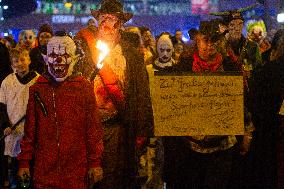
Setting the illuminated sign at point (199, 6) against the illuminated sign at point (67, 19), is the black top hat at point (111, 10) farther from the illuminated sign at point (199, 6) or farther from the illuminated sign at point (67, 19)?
the illuminated sign at point (67, 19)

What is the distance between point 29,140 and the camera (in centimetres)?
538

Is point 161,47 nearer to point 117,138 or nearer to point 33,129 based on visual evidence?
point 117,138

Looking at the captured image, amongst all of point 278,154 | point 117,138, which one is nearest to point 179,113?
point 117,138

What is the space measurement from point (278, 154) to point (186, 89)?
134 centimetres

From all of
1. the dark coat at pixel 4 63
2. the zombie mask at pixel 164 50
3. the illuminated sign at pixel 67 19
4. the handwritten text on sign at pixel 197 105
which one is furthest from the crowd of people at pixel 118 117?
the illuminated sign at pixel 67 19

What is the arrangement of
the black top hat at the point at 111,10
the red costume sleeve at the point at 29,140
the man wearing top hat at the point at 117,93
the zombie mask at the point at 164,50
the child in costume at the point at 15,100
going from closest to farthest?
the red costume sleeve at the point at 29,140
the man wearing top hat at the point at 117,93
the black top hat at the point at 111,10
the child in costume at the point at 15,100
the zombie mask at the point at 164,50

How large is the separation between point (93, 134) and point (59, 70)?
1.98 ft

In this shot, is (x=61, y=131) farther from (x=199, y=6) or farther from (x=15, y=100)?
(x=199, y=6)

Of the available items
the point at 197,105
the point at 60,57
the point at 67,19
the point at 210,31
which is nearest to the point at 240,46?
the point at 210,31

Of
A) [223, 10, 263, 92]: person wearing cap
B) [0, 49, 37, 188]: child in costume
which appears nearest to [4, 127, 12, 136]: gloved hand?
[0, 49, 37, 188]: child in costume

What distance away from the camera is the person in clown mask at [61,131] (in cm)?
536

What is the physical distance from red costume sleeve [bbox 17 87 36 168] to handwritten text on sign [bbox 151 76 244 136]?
A: 1299 mm

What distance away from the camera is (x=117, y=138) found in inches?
241

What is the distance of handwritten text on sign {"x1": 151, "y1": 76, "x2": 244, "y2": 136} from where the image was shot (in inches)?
246
